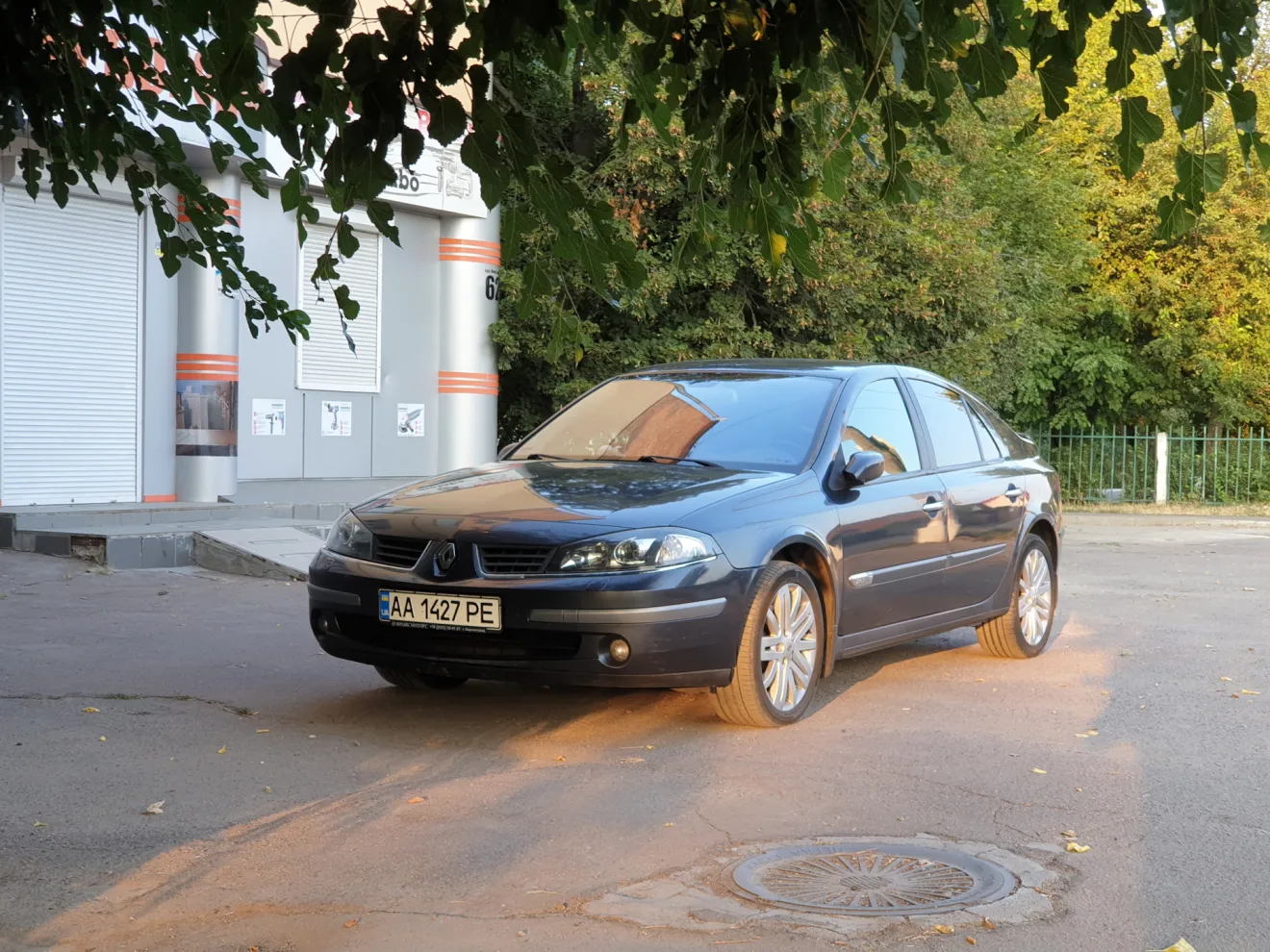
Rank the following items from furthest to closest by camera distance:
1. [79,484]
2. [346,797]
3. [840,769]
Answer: [79,484]
[840,769]
[346,797]

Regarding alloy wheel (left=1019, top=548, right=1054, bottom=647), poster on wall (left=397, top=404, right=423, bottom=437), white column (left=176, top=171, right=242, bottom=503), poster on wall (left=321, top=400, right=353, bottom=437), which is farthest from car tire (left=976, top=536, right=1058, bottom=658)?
poster on wall (left=397, top=404, right=423, bottom=437)

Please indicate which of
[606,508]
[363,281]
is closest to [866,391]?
[606,508]

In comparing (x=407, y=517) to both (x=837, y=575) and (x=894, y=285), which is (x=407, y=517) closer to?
(x=837, y=575)

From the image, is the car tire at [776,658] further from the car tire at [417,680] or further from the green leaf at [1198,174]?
the green leaf at [1198,174]

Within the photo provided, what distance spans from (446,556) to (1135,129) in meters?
3.32

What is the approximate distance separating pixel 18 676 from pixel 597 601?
132 inches

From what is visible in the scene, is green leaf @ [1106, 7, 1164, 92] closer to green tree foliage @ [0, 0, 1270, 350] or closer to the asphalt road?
green tree foliage @ [0, 0, 1270, 350]

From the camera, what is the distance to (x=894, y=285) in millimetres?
21938

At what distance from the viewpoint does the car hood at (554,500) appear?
6.33m

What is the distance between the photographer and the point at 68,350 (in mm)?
16125

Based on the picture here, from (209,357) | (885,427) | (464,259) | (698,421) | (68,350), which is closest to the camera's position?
(698,421)

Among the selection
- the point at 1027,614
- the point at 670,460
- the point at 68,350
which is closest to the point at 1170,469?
the point at 68,350

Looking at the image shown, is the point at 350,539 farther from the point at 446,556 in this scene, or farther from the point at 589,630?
the point at 589,630

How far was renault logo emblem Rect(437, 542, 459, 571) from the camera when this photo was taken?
634 cm
